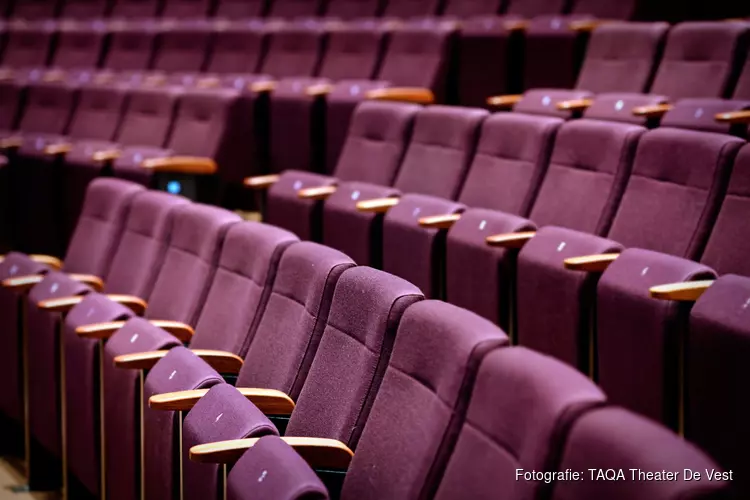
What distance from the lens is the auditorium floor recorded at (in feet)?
1.63

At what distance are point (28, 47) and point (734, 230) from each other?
1.03 metres

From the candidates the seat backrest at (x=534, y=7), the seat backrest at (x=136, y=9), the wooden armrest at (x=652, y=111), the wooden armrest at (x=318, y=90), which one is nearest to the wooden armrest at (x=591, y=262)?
the wooden armrest at (x=652, y=111)

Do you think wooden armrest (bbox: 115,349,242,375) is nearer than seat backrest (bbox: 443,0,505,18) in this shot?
Yes

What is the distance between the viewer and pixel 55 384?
47cm

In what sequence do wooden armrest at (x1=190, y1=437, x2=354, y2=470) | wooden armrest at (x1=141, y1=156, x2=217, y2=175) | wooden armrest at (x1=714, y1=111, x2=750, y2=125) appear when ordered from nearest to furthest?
wooden armrest at (x1=190, y1=437, x2=354, y2=470) → wooden armrest at (x1=714, y1=111, x2=750, y2=125) → wooden armrest at (x1=141, y1=156, x2=217, y2=175)

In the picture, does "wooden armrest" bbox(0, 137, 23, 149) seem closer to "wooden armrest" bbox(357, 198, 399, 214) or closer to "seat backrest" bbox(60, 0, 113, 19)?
"wooden armrest" bbox(357, 198, 399, 214)

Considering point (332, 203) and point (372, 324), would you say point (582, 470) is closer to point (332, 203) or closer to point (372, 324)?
point (372, 324)

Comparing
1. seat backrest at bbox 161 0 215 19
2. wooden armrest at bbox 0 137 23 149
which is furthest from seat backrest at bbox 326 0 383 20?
wooden armrest at bbox 0 137 23 149

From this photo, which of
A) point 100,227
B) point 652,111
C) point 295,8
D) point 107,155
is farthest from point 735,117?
point 295,8

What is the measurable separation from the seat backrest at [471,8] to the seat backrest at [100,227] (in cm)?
50

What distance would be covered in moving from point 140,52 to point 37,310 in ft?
2.18

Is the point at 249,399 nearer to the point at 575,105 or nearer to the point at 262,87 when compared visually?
the point at 575,105

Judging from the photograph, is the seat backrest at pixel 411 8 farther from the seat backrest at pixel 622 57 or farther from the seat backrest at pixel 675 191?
the seat backrest at pixel 675 191

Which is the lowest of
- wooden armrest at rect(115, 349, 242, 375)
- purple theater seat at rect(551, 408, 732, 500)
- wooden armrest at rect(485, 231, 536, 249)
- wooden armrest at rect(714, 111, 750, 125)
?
wooden armrest at rect(115, 349, 242, 375)
